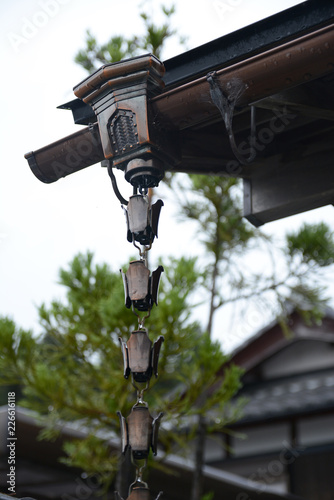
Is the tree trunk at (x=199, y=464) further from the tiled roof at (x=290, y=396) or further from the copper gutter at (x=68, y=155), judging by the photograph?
the copper gutter at (x=68, y=155)

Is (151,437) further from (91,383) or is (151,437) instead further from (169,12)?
(169,12)

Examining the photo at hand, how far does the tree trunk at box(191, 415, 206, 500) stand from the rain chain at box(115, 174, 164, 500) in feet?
14.4

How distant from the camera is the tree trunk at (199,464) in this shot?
6629 mm

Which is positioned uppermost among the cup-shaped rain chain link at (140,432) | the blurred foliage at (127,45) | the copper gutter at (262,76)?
the blurred foliage at (127,45)

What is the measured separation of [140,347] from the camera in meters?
2.48

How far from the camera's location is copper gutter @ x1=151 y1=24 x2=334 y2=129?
2354 mm

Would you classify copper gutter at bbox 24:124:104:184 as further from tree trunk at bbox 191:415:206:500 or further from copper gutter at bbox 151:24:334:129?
tree trunk at bbox 191:415:206:500

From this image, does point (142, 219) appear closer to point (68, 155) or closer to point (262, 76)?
point (68, 155)

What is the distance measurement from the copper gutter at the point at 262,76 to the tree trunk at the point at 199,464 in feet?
15.6

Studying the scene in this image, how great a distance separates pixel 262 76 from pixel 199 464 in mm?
5223

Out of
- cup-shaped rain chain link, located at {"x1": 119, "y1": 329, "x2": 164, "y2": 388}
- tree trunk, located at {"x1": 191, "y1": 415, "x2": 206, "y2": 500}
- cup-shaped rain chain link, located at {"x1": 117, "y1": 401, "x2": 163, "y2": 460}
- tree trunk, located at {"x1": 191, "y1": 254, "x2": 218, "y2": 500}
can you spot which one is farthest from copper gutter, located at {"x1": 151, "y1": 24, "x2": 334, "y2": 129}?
tree trunk, located at {"x1": 191, "y1": 415, "x2": 206, "y2": 500}

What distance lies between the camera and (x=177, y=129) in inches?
112

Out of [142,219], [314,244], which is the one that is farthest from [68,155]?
[314,244]

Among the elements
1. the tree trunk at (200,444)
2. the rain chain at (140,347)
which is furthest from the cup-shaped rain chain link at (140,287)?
the tree trunk at (200,444)
